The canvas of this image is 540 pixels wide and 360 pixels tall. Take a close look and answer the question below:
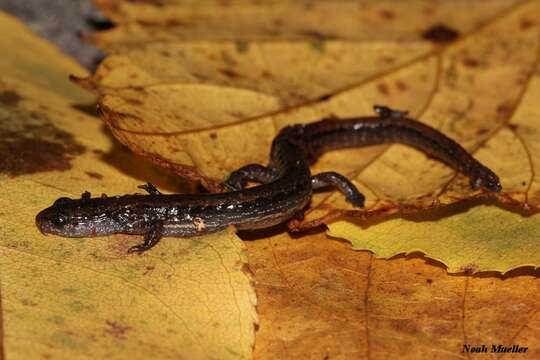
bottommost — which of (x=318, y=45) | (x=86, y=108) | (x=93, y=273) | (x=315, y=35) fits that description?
(x=93, y=273)

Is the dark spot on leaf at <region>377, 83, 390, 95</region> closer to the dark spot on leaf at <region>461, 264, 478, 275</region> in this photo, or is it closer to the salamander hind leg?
the salamander hind leg

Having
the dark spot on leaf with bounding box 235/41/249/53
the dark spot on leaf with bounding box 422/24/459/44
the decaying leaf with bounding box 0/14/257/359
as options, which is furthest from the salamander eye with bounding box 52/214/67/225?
the dark spot on leaf with bounding box 422/24/459/44

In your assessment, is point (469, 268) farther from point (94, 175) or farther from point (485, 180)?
point (94, 175)

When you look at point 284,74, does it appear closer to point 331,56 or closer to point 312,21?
point 331,56

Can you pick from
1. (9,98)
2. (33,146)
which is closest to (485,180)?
(33,146)

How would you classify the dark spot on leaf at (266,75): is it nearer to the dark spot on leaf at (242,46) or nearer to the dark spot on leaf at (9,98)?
the dark spot on leaf at (242,46)

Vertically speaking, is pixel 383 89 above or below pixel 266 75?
above

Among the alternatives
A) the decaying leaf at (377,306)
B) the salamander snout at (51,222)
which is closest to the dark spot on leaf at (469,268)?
the decaying leaf at (377,306)
